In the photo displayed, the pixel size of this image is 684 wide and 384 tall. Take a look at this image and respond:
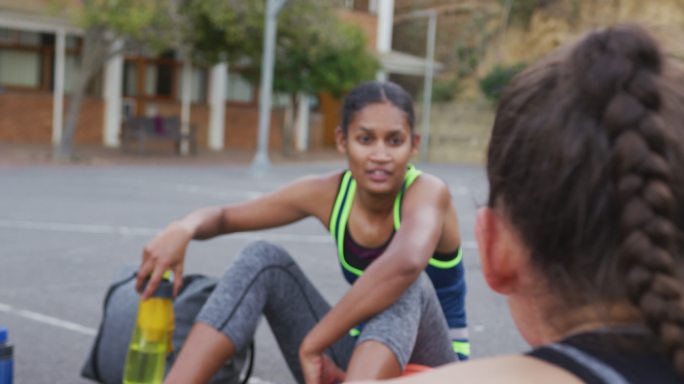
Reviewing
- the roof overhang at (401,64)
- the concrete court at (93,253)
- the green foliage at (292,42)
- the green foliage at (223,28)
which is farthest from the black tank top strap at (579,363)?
the roof overhang at (401,64)

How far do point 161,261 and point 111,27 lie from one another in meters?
17.6

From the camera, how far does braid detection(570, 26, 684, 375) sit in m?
1.01

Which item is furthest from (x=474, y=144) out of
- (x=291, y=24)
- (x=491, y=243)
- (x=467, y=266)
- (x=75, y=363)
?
(x=491, y=243)

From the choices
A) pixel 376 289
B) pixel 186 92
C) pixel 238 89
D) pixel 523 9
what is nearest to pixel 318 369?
pixel 376 289

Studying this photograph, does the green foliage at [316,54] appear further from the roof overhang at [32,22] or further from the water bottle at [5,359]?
the water bottle at [5,359]

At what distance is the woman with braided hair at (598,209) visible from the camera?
1021mm

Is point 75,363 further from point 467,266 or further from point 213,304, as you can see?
point 467,266

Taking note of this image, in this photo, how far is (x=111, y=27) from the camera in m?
19.8

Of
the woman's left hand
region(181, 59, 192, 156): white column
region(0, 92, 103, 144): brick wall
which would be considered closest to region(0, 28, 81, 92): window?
region(0, 92, 103, 144): brick wall

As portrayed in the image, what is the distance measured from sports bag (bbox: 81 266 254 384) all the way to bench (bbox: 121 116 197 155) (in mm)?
21478

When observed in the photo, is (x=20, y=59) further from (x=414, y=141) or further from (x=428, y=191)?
(x=428, y=191)

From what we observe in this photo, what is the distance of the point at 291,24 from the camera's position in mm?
23781

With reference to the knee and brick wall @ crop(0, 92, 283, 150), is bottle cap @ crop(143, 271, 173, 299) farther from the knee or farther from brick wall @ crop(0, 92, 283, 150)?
brick wall @ crop(0, 92, 283, 150)

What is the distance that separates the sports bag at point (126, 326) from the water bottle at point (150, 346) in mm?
247
